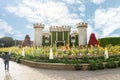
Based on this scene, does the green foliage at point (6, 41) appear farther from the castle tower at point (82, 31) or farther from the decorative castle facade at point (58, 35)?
the castle tower at point (82, 31)

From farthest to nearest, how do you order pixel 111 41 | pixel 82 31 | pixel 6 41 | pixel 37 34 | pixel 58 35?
pixel 6 41 < pixel 37 34 < pixel 58 35 < pixel 82 31 < pixel 111 41

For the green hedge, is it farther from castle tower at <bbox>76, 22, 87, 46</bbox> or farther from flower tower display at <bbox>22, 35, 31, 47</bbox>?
flower tower display at <bbox>22, 35, 31, 47</bbox>

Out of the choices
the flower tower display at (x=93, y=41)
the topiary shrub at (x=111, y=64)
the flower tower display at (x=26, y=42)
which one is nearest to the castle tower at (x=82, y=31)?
the flower tower display at (x=26, y=42)

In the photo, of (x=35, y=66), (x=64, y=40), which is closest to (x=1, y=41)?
(x=64, y=40)

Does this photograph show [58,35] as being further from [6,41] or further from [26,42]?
[6,41]

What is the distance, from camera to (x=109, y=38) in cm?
3212

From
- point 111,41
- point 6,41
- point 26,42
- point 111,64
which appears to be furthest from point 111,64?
point 6,41

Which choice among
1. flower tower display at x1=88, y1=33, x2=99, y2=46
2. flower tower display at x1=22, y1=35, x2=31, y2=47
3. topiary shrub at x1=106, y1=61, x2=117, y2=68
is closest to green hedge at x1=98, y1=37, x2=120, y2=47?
flower tower display at x1=88, y1=33, x2=99, y2=46

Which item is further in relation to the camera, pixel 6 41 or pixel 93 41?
pixel 6 41

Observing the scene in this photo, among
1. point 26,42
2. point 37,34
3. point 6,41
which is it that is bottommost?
point 26,42

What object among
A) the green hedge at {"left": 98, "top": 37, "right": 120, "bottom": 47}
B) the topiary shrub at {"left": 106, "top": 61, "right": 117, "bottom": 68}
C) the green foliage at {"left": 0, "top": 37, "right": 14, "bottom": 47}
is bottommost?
the topiary shrub at {"left": 106, "top": 61, "right": 117, "bottom": 68}

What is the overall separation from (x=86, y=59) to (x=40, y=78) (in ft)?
20.0

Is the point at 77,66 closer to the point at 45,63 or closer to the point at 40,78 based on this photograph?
the point at 45,63

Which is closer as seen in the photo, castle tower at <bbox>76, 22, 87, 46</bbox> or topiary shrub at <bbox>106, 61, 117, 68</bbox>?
topiary shrub at <bbox>106, 61, 117, 68</bbox>
